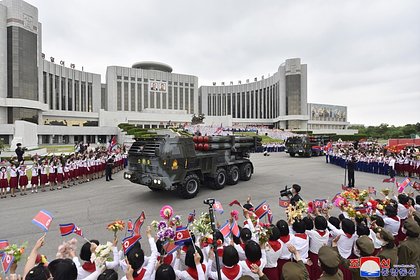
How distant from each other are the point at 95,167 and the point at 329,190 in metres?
13.8

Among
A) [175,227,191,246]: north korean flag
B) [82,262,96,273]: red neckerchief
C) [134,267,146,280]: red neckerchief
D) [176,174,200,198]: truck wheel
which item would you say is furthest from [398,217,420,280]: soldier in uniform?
[176,174,200,198]: truck wheel

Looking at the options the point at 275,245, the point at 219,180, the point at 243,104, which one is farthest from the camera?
the point at 243,104

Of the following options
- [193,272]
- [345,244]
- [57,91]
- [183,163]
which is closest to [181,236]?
[193,272]

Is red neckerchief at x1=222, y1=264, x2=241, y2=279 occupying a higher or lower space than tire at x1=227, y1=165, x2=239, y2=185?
higher

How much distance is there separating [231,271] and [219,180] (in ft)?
29.5

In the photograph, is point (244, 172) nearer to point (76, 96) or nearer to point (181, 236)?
point (181, 236)

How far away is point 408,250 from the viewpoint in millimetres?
3949

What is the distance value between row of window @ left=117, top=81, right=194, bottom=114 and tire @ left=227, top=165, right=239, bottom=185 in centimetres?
6983

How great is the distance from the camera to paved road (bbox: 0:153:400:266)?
23.2 feet

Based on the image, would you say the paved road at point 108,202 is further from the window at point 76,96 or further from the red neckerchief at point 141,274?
the window at point 76,96

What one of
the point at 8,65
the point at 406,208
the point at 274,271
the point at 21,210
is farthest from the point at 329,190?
the point at 8,65

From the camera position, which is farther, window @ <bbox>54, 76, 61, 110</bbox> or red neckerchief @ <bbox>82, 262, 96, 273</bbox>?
window @ <bbox>54, 76, 61, 110</bbox>

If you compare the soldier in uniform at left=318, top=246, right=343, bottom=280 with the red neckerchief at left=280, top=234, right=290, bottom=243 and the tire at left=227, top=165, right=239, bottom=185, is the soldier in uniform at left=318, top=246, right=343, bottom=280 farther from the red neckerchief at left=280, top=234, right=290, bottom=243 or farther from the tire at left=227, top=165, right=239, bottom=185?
the tire at left=227, top=165, right=239, bottom=185

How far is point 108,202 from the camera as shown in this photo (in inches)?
394
